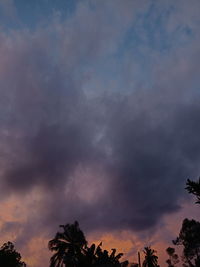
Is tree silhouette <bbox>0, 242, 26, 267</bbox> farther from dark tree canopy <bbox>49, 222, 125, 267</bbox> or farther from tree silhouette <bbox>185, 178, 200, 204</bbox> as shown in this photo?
tree silhouette <bbox>185, 178, 200, 204</bbox>

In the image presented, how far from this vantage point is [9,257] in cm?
6066

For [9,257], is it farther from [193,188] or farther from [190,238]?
[193,188]

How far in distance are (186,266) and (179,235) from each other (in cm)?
838

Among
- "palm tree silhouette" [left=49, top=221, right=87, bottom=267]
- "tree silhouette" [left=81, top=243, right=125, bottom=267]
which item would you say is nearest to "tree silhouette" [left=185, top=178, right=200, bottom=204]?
"tree silhouette" [left=81, top=243, right=125, bottom=267]

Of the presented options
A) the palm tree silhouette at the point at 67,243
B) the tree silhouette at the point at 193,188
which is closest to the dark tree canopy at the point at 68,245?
the palm tree silhouette at the point at 67,243

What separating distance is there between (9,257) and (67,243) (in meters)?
15.8

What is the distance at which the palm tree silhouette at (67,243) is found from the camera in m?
51.1

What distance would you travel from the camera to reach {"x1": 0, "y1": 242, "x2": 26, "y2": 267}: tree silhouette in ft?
195

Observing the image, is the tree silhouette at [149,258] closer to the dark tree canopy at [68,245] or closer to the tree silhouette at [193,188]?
the dark tree canopy at [68,245]

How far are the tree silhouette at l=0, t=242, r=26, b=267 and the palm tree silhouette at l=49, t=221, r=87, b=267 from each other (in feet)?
44.3

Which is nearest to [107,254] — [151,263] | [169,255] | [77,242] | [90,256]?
[90,256]

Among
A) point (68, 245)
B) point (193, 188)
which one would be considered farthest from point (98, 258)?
point (193, 188)

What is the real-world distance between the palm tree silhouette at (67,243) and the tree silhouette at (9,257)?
13512 millimetres

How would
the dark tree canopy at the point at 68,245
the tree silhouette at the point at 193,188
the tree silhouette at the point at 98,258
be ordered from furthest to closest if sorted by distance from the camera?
the dark tree canopy at the point at 68,245 → the tree silhouette at the point at 98,258 → the tree silhouette at the point at 193,188
